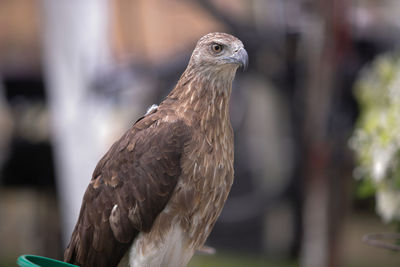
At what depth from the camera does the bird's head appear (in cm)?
257

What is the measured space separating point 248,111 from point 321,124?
2.18 metres

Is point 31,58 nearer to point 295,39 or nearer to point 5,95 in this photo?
point 5,95

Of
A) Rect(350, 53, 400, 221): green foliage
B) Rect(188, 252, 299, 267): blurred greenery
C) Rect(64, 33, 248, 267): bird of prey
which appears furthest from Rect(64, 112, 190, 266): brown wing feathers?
Rect(188, 252, 299, 267): blurred greenery

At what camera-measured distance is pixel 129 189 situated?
2.67 meters

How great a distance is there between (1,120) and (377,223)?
4.70 meters

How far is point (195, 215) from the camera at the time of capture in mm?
2629

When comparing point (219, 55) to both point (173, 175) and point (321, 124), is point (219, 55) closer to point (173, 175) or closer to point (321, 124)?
point (173, 175)

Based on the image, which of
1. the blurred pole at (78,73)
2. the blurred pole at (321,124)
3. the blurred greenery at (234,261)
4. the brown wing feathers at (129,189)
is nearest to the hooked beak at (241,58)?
the brown wing feathers at (129,189)

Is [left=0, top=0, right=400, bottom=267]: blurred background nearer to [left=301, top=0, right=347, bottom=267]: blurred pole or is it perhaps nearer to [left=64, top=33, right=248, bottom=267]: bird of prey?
[left=301, top=0, right=347, bottom=267]: blurred pole

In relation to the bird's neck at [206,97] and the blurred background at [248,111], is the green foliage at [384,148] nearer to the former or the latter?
the blurred background at [248,111]

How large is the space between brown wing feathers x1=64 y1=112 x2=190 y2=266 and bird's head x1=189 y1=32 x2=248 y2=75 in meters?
0.27

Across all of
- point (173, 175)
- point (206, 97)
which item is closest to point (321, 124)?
point (206, 97)

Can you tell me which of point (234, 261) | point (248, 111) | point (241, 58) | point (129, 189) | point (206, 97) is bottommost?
point (234, 261)

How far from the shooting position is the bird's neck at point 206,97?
104 inches
